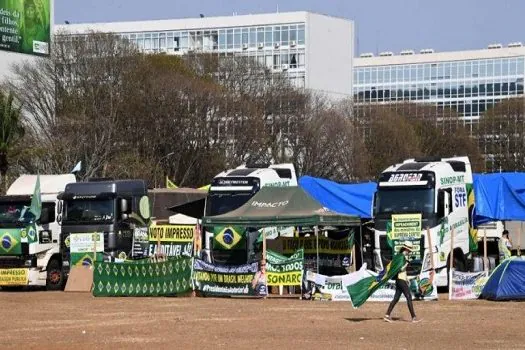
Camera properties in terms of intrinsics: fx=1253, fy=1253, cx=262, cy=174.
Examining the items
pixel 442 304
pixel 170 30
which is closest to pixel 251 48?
pixel 170 30

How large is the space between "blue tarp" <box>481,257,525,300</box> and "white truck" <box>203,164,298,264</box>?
349 inches

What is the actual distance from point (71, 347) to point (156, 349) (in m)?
1.57

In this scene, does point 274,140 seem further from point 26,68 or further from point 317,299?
point 317,299

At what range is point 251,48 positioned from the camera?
4983 inches

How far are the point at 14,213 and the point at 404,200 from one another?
43.4 ft

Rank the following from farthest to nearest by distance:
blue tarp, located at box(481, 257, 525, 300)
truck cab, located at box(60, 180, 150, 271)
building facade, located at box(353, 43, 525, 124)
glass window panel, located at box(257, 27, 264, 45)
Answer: building facade, located at box(353, 43, 525, 124), glass window panel, located at box(257, 27, 264, 45), truck cab, located at box(60, 180, 150, 271), blue tarp, located at box(481, 257, 525, 300)

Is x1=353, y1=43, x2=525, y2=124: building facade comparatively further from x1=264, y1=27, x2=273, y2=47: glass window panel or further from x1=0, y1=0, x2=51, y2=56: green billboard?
x1=0, y1=0, x2=51, y2=56: green billboard

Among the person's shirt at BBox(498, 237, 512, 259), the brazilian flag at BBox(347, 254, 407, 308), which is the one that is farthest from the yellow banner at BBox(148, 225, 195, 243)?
the brazilian flag at BBox(347, 254, 407, 308)

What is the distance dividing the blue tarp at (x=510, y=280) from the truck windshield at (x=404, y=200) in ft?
17.7

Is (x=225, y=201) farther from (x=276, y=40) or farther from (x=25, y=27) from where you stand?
(x=276, y=40)

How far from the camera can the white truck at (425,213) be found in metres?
37.9

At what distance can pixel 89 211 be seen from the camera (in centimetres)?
4138

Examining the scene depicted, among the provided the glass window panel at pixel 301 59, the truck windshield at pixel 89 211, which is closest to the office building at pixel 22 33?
the glass window panel at pixel 301 59

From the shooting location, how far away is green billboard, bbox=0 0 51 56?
90500 mm
